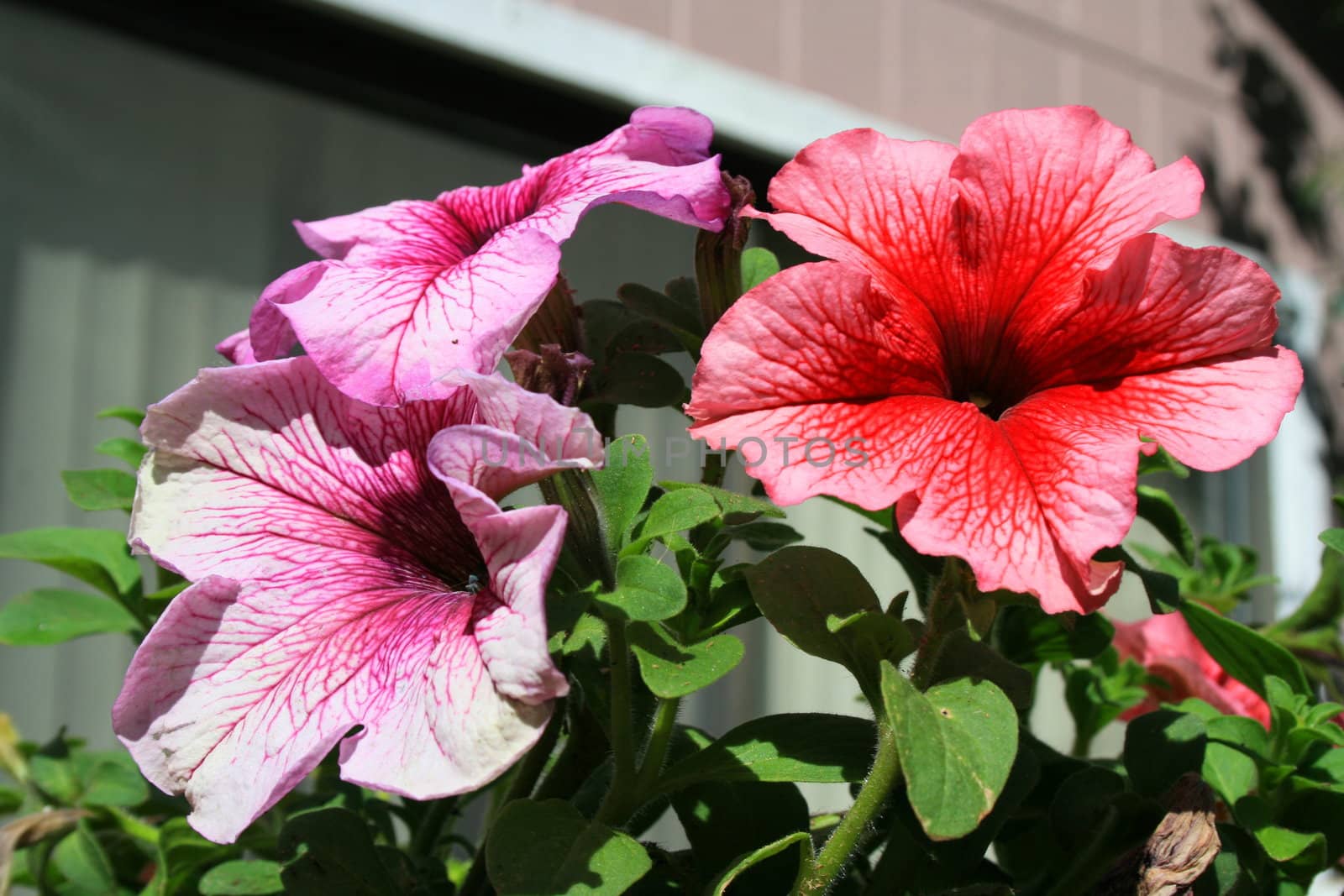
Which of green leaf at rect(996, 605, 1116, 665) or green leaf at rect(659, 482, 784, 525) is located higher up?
green leaf at rect(659, 482, 784, 525)

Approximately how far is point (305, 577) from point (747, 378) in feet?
0.64

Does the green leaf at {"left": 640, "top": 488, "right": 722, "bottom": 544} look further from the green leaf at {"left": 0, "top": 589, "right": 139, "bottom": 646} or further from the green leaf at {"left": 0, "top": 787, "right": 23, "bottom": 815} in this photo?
the green leaf at {"left": 0, "top": 787, "right": 23, "bottom": 815}

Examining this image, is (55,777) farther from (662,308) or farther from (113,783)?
(662,308)

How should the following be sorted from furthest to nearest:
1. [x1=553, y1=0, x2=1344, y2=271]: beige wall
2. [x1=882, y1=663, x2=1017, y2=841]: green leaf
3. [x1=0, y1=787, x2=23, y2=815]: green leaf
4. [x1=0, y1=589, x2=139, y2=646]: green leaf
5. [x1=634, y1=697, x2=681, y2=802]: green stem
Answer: [x1=553, y1=0, x2=1344, y2=271]: beige wall < [x1=0, y1=787, x2=23, y2=815]: green leaf < [x1=0, y1=589, x2=139, y2=646]: green leaf < [x1=634, y1=697, x2=681, y2=802]: green stem < [x1=882, y1=663, x2=1017, y2=841]: green leaf

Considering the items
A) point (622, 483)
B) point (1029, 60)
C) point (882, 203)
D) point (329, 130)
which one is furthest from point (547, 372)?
point (1029, 60)

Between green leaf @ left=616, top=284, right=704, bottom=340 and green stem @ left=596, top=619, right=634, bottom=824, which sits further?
green leaf @ left=616, top=284, right=704, bottom=340

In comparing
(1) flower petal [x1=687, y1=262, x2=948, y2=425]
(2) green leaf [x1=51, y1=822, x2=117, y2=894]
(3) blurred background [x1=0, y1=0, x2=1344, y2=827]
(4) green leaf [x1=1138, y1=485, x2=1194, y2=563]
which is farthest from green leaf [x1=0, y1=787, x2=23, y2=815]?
(3) blurred background [x1=0, y1=0, x2=1344, y2=827]

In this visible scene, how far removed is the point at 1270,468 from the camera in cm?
359

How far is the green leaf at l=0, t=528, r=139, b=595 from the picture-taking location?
66 cm

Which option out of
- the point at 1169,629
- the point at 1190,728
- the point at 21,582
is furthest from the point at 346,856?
the point at 21,582

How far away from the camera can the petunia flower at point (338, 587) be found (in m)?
0.37

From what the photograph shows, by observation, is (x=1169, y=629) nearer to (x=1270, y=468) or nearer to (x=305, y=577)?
(x=305, y=577)

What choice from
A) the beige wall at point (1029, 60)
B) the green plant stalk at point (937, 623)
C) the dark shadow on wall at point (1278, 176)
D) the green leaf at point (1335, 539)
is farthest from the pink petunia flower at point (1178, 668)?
the dark shadow on wall at point (1278, 176)

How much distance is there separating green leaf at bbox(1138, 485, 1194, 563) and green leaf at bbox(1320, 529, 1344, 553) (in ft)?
0.21
